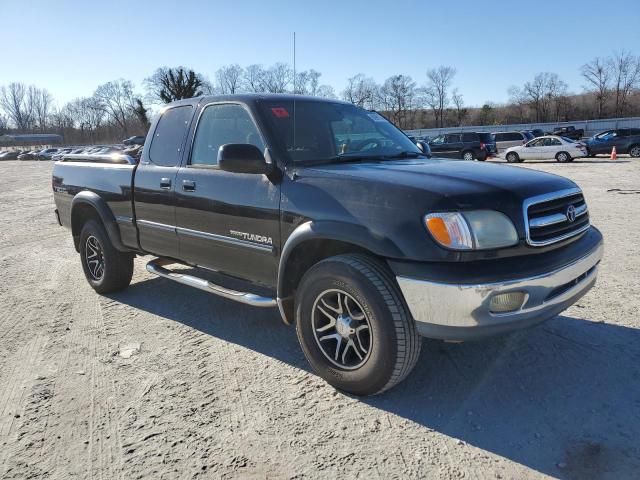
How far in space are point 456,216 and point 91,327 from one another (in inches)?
138

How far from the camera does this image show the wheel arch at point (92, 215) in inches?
199

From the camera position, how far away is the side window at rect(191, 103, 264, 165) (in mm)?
3799

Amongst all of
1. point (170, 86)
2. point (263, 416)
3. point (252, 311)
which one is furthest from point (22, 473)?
point (170, 86)

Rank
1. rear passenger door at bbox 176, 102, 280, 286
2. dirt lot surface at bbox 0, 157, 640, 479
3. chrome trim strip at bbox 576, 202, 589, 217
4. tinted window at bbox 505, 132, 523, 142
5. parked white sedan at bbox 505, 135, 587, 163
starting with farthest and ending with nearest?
tinted window at bbox 505, 132, 523, 142 < parked white sedan at bbox 505, 135, 587, 163 < rear passenger door at bbox 176, 102, 280, 286 < chrome trim strip at bbox 576, 202, 589, 217 < dirt lot surface at bbox 0, 157, 640, 479

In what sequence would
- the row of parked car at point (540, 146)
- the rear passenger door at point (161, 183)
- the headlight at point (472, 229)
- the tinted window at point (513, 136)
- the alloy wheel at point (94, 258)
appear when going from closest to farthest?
1. the headlight at point (472, 229)
2. the rear passenger door at point (161, 183)
3. the alloy wheel at point (94, 258)
4. the row of parked car at point (540, 146)
5. the tinted window at point (513, 136)

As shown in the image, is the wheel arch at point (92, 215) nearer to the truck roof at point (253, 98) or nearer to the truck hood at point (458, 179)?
the truck roof at point (253, 98)

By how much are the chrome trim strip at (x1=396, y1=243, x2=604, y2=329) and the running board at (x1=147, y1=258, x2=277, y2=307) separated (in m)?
1.19

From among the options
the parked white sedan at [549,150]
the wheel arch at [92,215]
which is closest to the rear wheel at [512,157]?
the parked white sedan at [549,150]

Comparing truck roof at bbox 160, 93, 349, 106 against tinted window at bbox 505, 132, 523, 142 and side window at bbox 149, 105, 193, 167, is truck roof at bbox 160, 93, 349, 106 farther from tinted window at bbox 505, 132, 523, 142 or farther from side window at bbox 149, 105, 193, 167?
tinted window at bbox 505, 132, 523, 142

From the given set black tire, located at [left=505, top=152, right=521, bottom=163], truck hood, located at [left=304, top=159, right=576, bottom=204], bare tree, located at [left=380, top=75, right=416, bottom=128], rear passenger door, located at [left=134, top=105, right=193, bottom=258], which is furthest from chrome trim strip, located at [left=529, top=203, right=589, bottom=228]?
bare tree, located at [left=380, top=75, right=416, bottom=128]

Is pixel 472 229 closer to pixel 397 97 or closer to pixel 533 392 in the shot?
pixel 533 392

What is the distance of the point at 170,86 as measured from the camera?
229 ft

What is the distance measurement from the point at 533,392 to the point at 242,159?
2.41m

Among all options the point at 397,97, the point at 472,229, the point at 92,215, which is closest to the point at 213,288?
the point at 472,229
